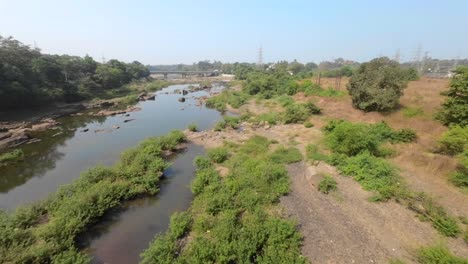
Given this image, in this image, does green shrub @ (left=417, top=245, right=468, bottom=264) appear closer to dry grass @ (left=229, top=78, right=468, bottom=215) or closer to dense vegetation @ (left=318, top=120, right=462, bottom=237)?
dense vegetation @ (left=318, top=120, right=462, bottom=237)

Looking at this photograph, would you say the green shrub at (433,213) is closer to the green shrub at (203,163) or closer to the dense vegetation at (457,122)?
the dense vegetation at (457,122)

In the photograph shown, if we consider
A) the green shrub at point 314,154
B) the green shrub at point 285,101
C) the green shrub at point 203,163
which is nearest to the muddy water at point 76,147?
the green shrub at point 203,163

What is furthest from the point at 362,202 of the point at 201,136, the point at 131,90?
the point at 131,90

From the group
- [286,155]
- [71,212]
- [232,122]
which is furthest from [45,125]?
[286,155]

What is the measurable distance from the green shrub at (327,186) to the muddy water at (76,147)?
1747 centimetres

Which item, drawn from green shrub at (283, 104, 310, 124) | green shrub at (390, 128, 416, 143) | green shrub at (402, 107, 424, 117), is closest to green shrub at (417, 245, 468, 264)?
green shrub at (390, 128, 416, 143)

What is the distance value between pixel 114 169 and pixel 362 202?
617 inches

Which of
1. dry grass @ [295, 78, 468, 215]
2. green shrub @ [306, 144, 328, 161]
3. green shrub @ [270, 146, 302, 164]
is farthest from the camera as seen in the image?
green shrub @ [270, 146, 302, 164]

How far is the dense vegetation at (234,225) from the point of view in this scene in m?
10.1

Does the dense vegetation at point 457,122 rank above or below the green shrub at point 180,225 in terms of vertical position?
above

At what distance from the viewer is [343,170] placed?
17.2 meters

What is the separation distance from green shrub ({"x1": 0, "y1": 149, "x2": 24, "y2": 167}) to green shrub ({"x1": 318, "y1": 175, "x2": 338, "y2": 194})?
25.6 m

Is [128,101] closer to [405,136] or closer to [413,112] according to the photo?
[413,112]

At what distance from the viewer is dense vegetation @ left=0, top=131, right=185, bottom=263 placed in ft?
33.6
